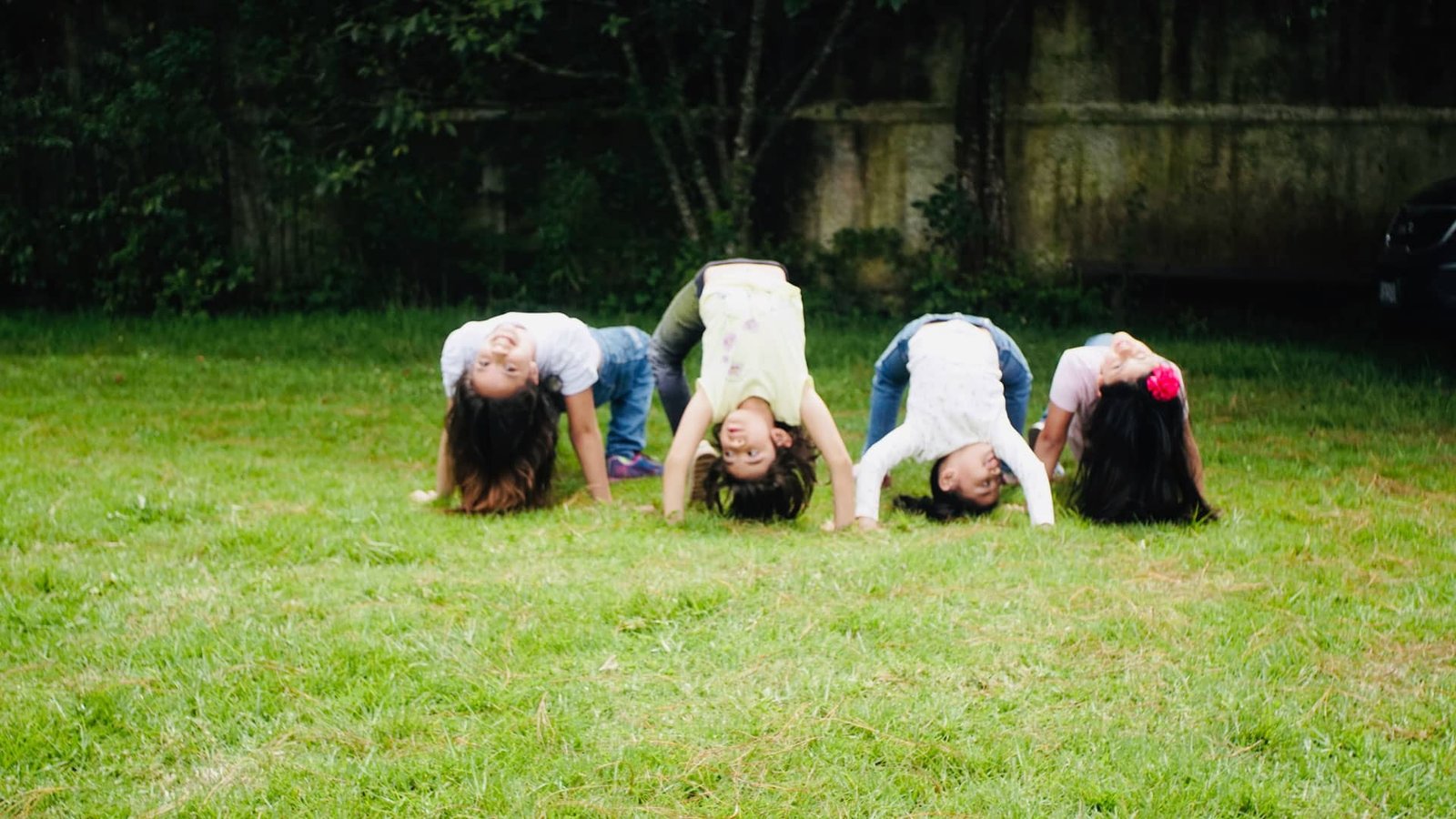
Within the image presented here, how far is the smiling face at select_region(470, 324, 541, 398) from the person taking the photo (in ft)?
19.3

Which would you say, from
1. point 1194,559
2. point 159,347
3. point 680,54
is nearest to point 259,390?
point 159,347

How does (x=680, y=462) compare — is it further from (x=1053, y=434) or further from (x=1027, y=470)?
(x=1053, y=434)

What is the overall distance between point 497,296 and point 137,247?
294 centimetres

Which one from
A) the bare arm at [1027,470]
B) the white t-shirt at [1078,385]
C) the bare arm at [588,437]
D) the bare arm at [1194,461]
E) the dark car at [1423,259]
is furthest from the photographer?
the dark car at [1423,259]

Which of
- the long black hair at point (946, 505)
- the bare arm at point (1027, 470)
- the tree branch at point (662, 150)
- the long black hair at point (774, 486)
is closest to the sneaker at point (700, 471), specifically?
the long black hair at point (774, 486)

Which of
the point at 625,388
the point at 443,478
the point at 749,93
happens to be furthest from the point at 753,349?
the point at 749,93

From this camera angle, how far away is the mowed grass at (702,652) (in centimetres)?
330

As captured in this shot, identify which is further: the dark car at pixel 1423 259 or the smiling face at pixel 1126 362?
the dark car at pixel 1423 259

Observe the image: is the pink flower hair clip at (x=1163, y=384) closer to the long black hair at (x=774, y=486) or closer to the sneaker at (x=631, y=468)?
the long black hair at (x=774, y=486)

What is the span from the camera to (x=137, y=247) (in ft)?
39.0

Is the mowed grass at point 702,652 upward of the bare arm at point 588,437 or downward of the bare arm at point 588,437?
downward

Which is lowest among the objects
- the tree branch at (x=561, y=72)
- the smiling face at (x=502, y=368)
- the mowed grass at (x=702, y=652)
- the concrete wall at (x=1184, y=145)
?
the mowed grass at (x=702, y=652)

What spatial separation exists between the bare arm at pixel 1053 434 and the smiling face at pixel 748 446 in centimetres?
118

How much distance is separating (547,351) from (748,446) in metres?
1.06
